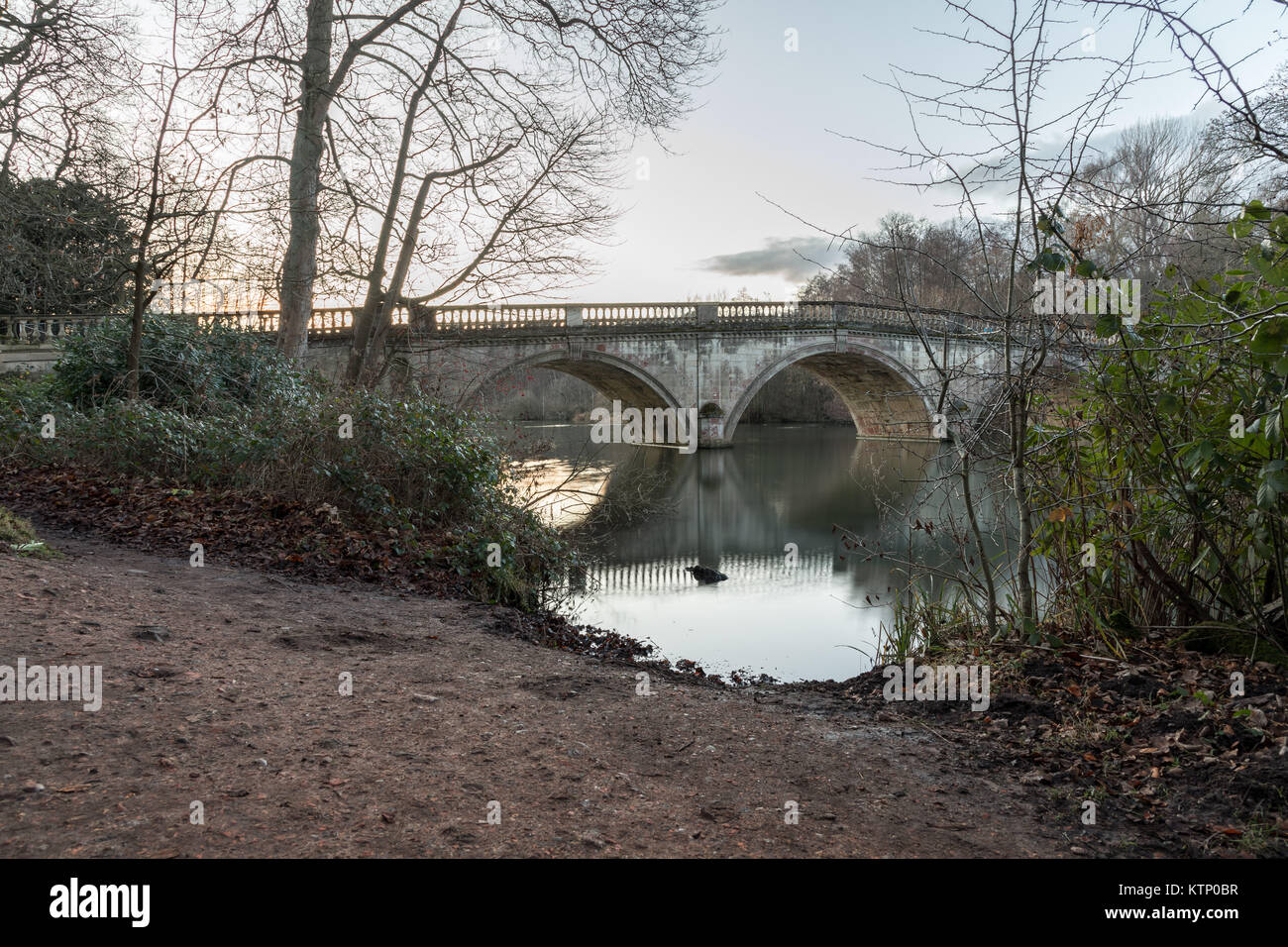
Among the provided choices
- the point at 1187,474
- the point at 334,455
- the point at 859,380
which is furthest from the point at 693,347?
the point at 1187,474

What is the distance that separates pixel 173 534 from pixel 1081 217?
605 centimetres

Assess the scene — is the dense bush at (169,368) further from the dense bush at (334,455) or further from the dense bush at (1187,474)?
the dense bush at (1187,474)

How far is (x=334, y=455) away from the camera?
22.6 ft

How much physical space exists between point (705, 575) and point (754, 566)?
1.09 m

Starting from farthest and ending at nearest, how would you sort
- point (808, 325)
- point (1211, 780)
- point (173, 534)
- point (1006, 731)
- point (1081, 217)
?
point (808, 325)
point (173, 534)
point (1081, 217)
point (1006, 731)
point (1211, 780)

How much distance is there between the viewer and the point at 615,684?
157 inches

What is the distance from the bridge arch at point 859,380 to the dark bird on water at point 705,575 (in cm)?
1655

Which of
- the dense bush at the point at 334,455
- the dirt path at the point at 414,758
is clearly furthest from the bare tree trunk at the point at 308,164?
the dirt path at the point at 414,758

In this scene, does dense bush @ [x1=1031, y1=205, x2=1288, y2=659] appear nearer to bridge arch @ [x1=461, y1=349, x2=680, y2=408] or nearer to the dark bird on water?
the dark bird on water

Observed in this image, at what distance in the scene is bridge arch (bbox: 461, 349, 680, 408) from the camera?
22859mm

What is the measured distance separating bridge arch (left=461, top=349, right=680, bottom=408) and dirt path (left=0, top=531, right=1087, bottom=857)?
705 inches

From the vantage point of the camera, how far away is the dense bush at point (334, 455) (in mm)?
6684
